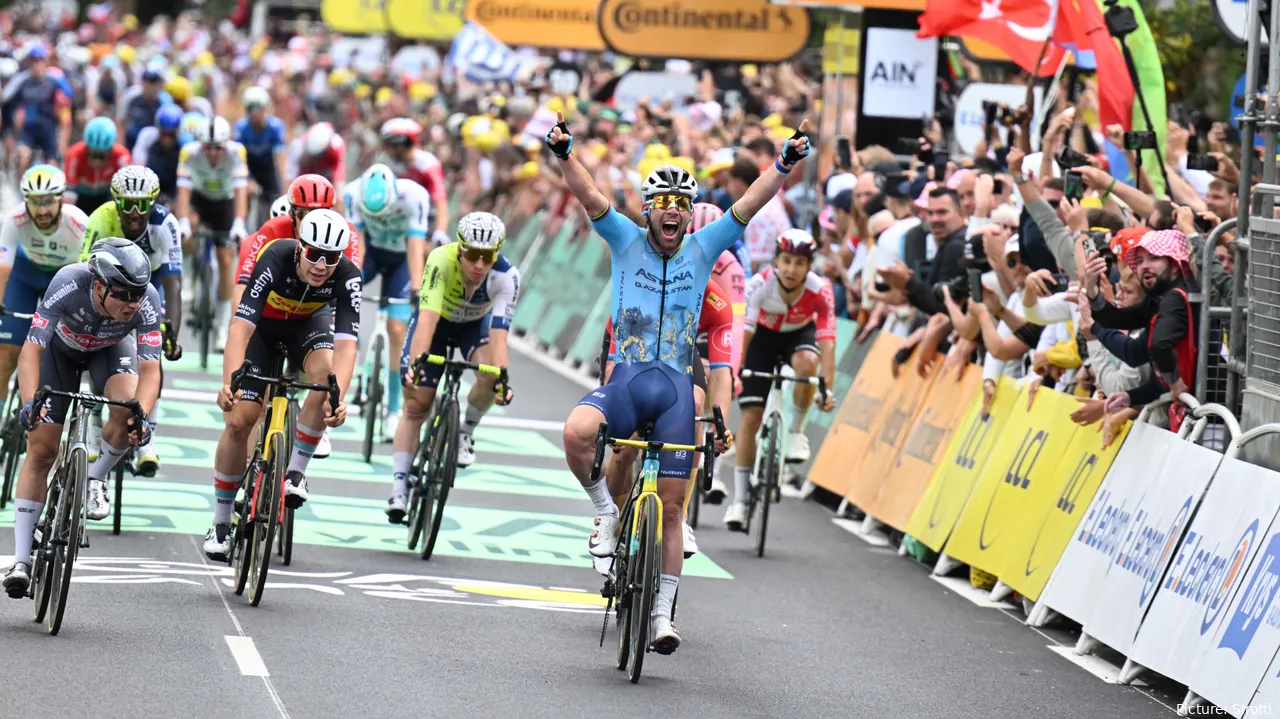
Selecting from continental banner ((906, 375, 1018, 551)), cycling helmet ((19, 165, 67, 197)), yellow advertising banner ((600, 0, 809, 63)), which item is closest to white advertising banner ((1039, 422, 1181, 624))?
continental banner ((906, 375, 1018, 551))

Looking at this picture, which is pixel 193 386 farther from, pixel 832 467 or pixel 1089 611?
pixel 1089 611

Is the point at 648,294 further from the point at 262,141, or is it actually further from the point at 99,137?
the point at 262,141

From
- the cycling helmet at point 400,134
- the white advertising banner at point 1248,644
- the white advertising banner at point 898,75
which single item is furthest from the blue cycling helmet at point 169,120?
the white advertising banner at point 1248,644

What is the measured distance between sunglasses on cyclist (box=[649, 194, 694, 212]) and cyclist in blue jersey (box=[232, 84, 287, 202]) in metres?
13.5

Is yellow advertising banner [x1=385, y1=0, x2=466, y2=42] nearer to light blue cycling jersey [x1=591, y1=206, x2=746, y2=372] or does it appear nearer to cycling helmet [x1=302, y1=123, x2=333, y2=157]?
cycling helmet [x1=302, y1=123, x2=333, y2=157]

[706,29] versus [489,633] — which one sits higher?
[706,29]

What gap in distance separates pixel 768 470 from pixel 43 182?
4.71 metres

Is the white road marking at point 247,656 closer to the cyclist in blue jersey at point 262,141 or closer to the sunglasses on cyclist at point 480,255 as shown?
the sunglasses on cyclist at point 480,255

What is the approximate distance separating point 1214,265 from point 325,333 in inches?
179

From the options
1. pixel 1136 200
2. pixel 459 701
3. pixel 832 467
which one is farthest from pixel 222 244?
pixel 459 701

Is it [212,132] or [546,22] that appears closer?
[212,132]

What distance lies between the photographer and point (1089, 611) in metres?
11.0

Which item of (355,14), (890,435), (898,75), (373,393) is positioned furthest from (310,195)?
(355,14)

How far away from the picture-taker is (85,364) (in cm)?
1018
